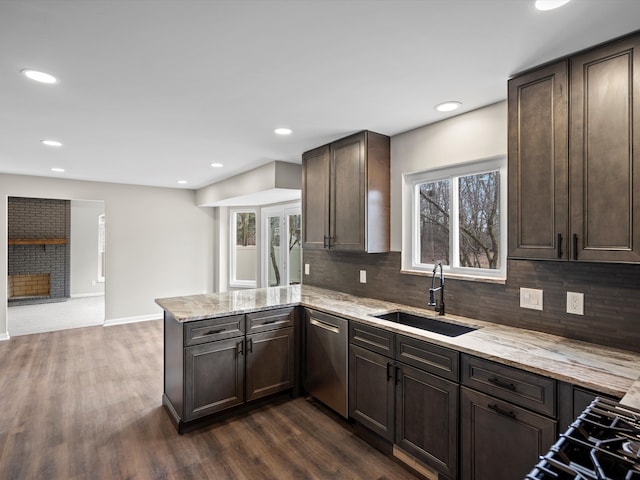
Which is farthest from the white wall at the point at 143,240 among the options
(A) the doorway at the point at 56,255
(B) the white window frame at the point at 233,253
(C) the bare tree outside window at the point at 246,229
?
(A) the doorway at the point at 56,255

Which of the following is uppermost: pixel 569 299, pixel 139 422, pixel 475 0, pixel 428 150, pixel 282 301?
pixel 475 0

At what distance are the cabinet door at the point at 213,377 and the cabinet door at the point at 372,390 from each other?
0.91m

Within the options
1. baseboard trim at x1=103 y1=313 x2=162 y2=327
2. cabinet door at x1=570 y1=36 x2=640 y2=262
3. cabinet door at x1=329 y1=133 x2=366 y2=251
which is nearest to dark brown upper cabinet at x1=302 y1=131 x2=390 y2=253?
cabinet door at x1=329 y1=133 x2=366 y2=251

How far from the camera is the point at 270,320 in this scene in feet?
9.50

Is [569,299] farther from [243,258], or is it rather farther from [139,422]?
[243,258]

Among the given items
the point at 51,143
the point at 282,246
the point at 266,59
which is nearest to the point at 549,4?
the point at 266,59

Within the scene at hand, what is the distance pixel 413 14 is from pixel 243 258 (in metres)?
5.70

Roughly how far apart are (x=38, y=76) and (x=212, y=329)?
6.25ft

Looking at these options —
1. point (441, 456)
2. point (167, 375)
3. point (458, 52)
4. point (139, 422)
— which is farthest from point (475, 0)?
point (139, 422)

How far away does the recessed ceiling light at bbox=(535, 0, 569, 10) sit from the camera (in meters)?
1.31

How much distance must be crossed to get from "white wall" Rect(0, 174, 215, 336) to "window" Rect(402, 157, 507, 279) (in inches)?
190

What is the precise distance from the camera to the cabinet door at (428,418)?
1.86 meters

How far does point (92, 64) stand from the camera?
1.81 m

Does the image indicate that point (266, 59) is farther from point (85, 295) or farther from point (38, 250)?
point (85, 295)
